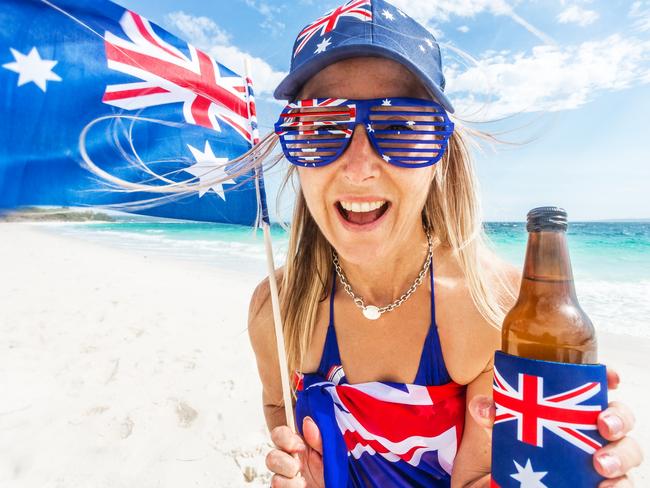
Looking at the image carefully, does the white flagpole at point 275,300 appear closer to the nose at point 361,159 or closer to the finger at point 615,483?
the nose at point 361,159

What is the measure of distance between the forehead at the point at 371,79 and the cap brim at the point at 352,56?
41 millimetres

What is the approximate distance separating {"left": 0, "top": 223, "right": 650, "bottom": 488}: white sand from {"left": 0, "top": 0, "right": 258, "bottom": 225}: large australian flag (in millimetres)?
1934

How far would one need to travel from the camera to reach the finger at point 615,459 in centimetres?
96

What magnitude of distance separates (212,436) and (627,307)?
8.17 meters

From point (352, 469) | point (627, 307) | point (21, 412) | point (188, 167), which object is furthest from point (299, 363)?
point (627, 307)

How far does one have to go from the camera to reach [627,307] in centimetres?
804

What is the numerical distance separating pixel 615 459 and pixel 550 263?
0.47 m

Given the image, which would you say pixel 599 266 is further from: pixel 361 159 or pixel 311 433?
pixel 361 159

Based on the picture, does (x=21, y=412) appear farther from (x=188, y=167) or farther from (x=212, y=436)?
(x=188, y=167)

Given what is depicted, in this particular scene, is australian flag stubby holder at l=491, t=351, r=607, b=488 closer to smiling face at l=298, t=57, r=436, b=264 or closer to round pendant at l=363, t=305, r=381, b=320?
smiling face at l=298, t=57, r=436, b=264

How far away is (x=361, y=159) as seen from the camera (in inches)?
58.6

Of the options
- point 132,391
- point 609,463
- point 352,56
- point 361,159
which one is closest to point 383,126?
point 361,159

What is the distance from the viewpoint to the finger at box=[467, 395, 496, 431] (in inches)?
45.3

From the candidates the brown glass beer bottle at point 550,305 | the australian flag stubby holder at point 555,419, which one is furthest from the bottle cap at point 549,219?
the australian flag stubby holder at point 555,419
